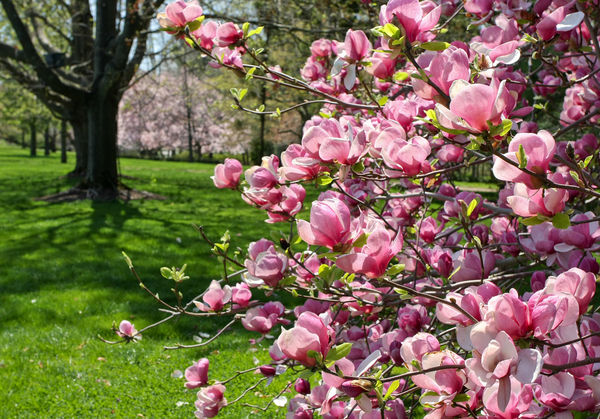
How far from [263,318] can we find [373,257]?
76 cm

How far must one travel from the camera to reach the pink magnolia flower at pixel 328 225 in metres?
1.02

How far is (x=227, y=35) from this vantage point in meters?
1.75

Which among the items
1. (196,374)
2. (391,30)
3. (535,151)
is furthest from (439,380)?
(196,374)

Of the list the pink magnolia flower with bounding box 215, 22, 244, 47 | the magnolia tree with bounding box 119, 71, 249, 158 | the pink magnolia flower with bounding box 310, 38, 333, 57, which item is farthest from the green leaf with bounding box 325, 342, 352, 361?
the magnolia tree with bounding box 119, 71, 249, 158

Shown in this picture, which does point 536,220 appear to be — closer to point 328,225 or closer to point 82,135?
point 328,225

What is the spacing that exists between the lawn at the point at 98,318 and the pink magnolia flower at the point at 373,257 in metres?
2.28

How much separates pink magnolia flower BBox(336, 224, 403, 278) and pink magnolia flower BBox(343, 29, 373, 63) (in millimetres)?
740

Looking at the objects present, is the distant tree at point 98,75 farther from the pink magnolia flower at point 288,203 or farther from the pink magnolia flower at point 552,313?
the pink magnolia flower at point 552,313

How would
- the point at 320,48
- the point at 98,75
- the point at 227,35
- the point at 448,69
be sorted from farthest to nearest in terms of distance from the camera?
the point at 98,75 → the point at 320,48 → the point at 227,35 → the point at 448,69

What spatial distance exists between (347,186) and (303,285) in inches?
32.9

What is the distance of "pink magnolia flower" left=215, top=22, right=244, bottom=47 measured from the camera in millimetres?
1733

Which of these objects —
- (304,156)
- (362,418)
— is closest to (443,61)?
(304,156)

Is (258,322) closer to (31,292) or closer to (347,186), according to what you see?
(347,186)

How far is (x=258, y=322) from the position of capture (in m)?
1.70
